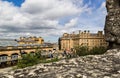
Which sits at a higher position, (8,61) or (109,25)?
(109,25)

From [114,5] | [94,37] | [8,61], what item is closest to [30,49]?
[8,61]

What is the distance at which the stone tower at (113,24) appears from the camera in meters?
5.62

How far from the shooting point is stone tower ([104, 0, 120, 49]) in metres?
5.62

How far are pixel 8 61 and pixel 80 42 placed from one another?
96.7 meters

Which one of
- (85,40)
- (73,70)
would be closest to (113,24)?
(73,70)

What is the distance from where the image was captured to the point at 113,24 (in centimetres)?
576

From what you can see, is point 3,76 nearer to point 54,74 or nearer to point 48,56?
point 54,74

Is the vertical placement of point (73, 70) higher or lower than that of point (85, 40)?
higher

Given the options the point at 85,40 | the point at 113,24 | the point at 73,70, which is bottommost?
the point at 85,40

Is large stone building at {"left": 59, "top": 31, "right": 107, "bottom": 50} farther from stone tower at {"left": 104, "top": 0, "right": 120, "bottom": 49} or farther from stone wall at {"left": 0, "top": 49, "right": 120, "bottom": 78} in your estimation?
stone wall at {"left": 0, "top": 49, "right": 120, "bottom": 78}

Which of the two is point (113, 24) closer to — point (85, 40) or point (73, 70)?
point (73, 70)

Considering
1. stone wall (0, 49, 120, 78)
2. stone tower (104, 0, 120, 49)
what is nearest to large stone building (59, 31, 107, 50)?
stone tower (104, 0, 120, 49)

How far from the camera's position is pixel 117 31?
5566 millimetres

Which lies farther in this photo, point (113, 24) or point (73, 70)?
point (113, 24)
